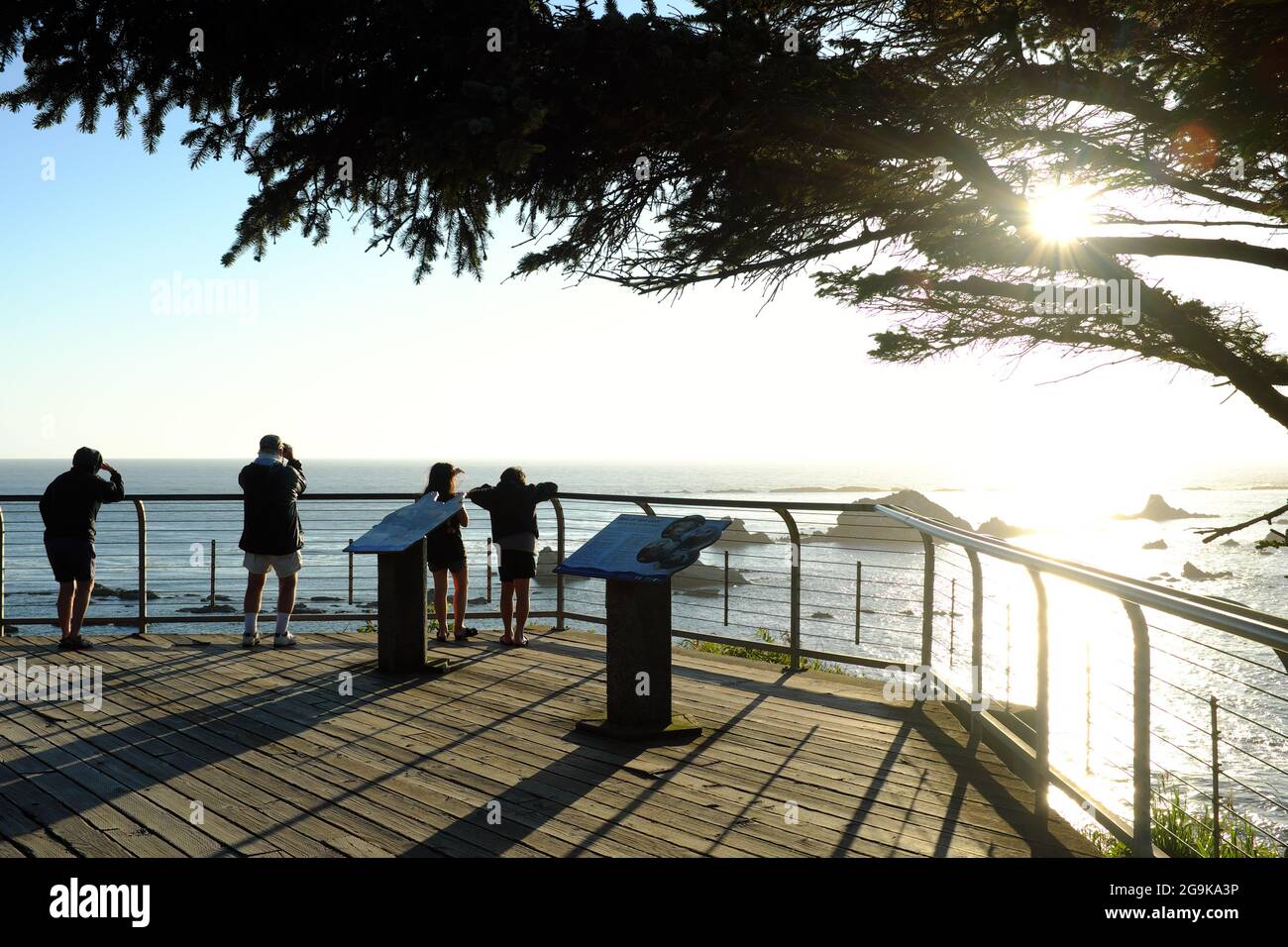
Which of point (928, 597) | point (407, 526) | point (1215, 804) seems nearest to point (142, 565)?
point (407, 526)

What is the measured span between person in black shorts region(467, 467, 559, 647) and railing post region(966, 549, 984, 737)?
11.8 feet

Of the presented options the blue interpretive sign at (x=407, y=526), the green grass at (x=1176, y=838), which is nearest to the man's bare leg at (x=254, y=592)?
the blue interpretive sign at (x=407, y=526)

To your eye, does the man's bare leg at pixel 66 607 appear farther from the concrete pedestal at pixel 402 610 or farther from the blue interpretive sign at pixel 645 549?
the blue interpretive sign at pixel 645 549

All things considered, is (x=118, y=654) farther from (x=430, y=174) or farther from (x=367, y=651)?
(x=430, y=174)

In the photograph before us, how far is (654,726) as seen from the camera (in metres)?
5.27

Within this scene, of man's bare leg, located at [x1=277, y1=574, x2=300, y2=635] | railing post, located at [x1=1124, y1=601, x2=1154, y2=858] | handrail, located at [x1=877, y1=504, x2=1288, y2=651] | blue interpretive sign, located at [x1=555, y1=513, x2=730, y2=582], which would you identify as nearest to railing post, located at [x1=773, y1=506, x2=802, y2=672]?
blue interpretive sign, located at [x1=555, y1=513, x2=730, y2=582]

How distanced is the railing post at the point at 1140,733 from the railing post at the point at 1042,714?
0.63m

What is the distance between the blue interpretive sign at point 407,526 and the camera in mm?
6730

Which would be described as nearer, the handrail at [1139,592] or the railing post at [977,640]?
the handrail at [1139,592]

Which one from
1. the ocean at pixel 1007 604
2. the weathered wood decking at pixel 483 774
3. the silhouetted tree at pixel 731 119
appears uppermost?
the silhouetted tree at pixel 731 119

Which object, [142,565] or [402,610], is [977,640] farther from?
[142,565]

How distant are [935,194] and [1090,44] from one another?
1.75 metres

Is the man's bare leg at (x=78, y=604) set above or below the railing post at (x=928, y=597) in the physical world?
below
